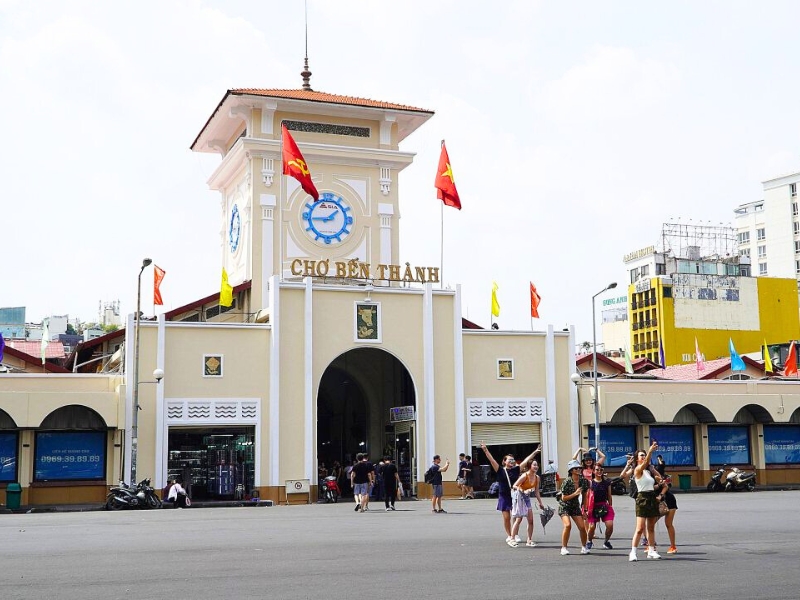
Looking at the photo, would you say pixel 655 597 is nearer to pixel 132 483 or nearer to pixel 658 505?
pixel 658 505

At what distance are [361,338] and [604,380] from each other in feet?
34.7

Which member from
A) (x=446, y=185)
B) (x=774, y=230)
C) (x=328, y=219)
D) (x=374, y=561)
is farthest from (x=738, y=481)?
(x=774, y=230)

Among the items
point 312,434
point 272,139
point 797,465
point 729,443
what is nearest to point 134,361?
point 312,434

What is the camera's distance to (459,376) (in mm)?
38750

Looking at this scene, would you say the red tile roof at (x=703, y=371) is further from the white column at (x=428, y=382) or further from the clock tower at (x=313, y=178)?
the clock tower at (x=313, y=178)

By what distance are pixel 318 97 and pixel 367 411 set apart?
13089mm

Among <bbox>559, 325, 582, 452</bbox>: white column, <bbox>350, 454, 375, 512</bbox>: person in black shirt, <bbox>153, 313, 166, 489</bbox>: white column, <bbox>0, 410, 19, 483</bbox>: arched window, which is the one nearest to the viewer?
<bbox>350, 454, 375, 512</bbox>: person in black shirt

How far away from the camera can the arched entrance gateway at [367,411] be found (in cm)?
3994

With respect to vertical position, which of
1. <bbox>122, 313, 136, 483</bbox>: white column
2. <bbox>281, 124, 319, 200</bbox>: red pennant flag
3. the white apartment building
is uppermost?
the white apartment building

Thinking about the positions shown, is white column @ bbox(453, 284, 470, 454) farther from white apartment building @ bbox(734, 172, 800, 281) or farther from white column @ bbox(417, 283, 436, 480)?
white apartment building @ bbox(734, 172, 800, 281)

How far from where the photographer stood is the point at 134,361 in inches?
1375

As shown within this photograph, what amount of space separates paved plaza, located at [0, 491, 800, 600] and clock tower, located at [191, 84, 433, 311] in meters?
19.5

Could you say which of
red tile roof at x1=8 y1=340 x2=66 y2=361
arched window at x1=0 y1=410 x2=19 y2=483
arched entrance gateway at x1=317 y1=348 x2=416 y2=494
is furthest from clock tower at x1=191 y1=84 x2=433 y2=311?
red tile roof at x1=8 y1=340 x2=66 y2=361

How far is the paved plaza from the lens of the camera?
1255cm
